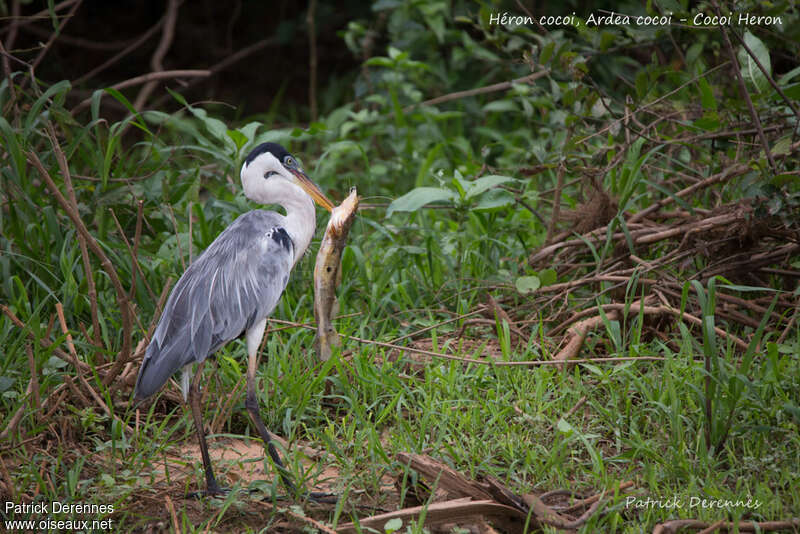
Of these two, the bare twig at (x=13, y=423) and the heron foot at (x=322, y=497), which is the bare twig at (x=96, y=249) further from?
the heron foot at (x=322, y=497)

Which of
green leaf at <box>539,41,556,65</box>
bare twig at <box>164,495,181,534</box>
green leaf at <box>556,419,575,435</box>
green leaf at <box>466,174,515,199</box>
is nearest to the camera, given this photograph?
bare twig at <box>164,495,181,534</box>

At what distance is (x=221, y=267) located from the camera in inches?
135

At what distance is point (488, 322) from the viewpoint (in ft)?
13.7

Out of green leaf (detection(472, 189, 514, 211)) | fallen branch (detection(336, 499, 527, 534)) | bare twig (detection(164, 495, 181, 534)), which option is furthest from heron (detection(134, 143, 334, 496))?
green leaf (detection(472, 189, 514, 211))

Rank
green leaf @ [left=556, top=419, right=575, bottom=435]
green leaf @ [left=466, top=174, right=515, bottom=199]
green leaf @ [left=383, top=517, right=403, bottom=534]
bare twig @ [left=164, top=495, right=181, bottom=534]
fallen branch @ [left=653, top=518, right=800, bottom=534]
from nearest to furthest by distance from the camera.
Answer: fallen branch @ [left=653, top=518, right=800, bottom=534] → green leaf @ [left=383, top=517, right=403, bottom=534] → bare twig @ [left=164, top=495, right=181, bottom=534] → green leaf @ [left=556, top=419, right=575, bottom=435] → green leaf @ [left=466, top=174, right=515, bottom=199]

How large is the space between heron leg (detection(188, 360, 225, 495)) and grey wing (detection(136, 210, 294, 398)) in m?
0.14

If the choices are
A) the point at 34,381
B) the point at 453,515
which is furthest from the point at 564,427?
the point at 34,381

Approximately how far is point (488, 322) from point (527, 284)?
11.6 inches

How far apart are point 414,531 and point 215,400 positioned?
1430 mm

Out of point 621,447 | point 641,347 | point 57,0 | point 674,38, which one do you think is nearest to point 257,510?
point 621,447

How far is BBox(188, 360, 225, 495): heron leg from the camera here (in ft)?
10.1

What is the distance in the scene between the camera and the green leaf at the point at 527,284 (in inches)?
160

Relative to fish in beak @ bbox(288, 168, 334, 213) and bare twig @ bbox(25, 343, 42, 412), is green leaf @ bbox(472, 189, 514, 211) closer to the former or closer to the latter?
fish in beak @ bbox(288, 168, 334, 213)

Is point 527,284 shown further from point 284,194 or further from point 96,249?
point 96,249
